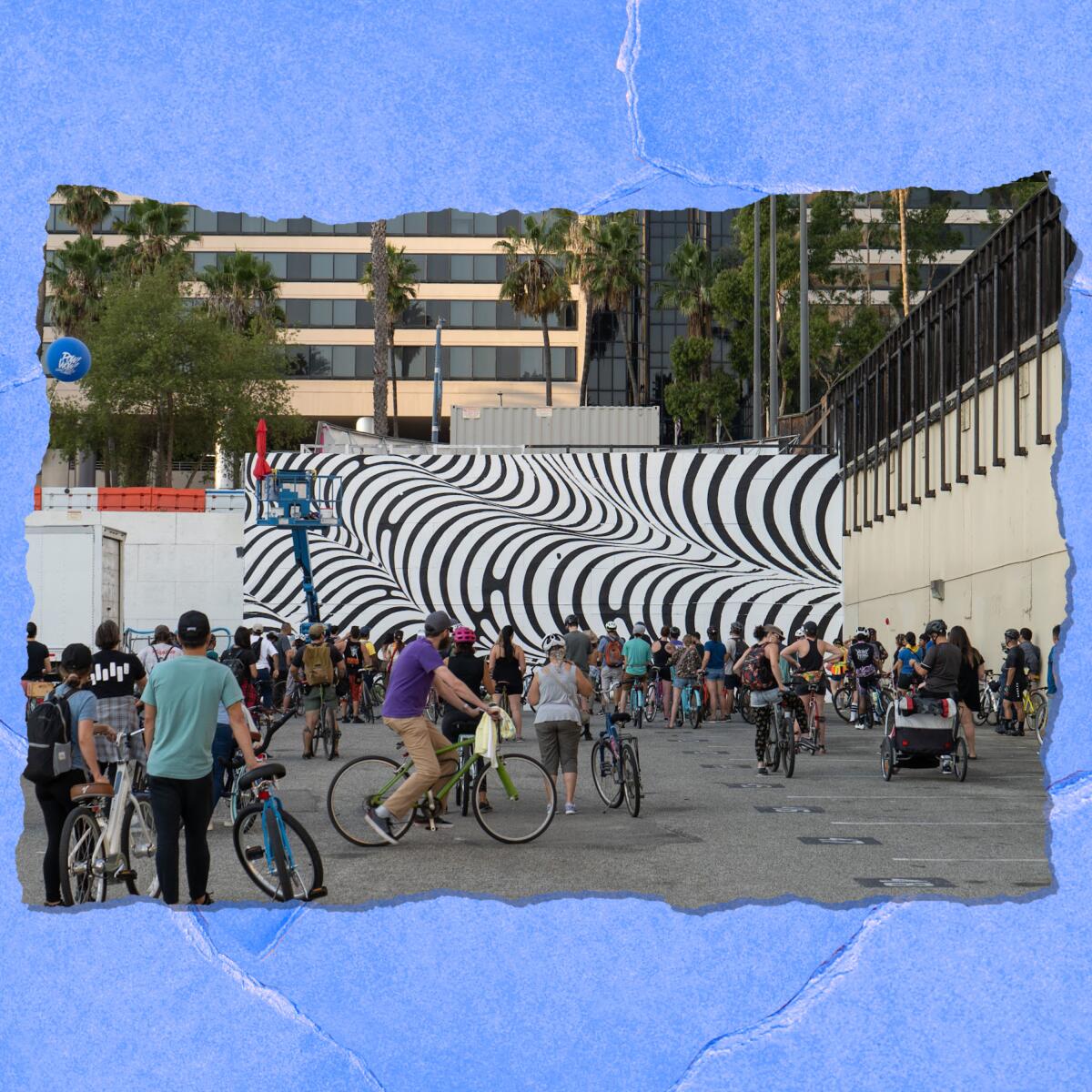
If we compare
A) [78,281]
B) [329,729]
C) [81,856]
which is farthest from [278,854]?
[78,281]

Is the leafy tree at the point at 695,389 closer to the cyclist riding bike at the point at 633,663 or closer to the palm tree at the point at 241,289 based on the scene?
the palm tree at the point at 241,289

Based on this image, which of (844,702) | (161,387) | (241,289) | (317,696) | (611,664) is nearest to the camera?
(317,696)

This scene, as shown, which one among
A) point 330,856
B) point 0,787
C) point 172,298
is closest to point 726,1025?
point 0,787

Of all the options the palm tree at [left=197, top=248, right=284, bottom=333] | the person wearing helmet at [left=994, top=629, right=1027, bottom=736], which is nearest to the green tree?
the palm tree at [left=197, top=248, right=284, bottom=333]

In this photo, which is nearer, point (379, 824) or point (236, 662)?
point (379, 824)

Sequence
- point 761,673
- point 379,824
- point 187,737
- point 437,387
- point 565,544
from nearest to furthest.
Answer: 1. point 187,737
2. point 379,824
3. point 761,673
4. point 565,544
5. point 437,387

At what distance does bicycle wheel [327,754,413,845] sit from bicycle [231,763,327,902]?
3.51 m

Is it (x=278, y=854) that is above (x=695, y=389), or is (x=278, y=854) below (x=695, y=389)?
below

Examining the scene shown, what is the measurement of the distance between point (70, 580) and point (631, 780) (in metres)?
25.4

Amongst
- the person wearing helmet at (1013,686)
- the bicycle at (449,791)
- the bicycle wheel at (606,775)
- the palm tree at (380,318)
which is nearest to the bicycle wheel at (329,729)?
the bicycle wheel at (606,775)

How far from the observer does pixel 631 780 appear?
12.7m

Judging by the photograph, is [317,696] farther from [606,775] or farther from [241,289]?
[241,289]

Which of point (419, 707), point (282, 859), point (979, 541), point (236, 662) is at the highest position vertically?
point (979, 541)

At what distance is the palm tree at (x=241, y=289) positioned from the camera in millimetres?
59750
